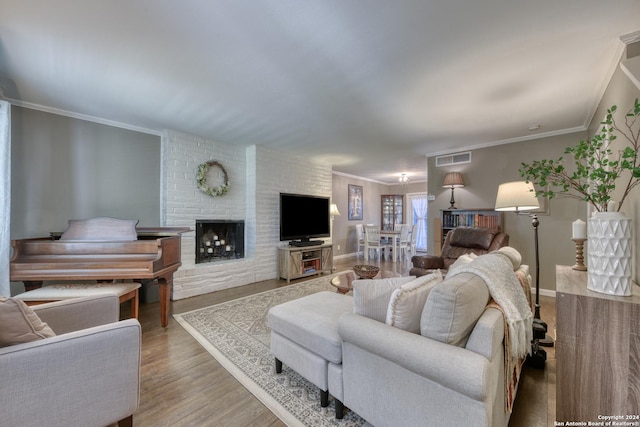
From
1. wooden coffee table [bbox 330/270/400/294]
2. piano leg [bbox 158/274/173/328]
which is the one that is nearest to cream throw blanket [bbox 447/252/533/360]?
wooden coffee table [bbox 330/270/400/294]

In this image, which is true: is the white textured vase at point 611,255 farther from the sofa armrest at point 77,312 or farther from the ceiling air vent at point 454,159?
the ceiling air vent at point 454,159

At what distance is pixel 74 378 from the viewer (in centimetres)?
111

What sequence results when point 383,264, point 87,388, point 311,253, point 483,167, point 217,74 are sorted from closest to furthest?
point 87,388, point 217,74, point 483,167, point 311,253, point 383,264

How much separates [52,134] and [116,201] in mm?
947

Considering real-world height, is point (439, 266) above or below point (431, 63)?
below

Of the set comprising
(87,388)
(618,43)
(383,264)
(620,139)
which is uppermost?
(618,43)

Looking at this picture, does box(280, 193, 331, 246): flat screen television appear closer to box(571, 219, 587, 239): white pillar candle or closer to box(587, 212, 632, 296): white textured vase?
box(571, 219, 587, 239): white pillar candle

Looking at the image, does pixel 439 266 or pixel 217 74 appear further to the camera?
pixel 439 266

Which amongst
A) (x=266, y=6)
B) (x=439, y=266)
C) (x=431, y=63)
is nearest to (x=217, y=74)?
(x=266, y=6)

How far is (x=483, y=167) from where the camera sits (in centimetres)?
434

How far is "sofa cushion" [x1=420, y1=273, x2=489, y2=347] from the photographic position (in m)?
1.09

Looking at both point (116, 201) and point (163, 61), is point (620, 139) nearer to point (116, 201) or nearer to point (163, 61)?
point (163, 61)

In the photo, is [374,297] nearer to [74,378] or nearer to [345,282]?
[74,378]

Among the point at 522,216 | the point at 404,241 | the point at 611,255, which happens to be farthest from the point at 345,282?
the point at 404,241
